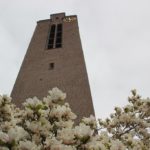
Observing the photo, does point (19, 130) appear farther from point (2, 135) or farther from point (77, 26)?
point (77, 26)

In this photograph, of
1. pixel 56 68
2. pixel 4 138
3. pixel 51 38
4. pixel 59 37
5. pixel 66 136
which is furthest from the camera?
pixel 59 37

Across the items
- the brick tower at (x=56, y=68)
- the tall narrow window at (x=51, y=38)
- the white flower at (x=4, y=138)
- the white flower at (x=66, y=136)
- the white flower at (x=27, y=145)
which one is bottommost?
the white flower at (x=27, y=145)

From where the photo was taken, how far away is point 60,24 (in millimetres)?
21766

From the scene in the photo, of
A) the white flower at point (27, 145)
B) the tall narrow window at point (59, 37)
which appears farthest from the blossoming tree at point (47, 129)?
the tall narrow window at point (59, 37)

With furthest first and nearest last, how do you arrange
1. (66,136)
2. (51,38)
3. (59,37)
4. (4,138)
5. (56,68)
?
(59,37), (51,38), (56,68), (66,136), (4,138)

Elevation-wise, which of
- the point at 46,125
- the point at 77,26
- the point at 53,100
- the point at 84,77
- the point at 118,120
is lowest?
the point at 46,125

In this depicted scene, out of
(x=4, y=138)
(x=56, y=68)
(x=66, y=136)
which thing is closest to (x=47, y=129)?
(x=66, y=136)

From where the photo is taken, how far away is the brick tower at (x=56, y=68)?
1497 centimetres

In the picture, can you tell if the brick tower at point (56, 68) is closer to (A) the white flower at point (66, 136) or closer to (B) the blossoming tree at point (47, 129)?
(B) the blossoming tree at point (47, 129)

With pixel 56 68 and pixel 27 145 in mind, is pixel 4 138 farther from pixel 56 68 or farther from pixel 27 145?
pixel 56 68

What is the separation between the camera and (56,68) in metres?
16.8

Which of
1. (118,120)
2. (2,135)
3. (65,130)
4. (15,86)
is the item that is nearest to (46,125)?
(65,130)

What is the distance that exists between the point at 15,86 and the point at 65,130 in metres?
14.0

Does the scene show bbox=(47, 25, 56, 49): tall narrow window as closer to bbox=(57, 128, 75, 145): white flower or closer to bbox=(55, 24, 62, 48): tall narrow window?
bbox=(55, 24, 62, 48): tall narrow window
